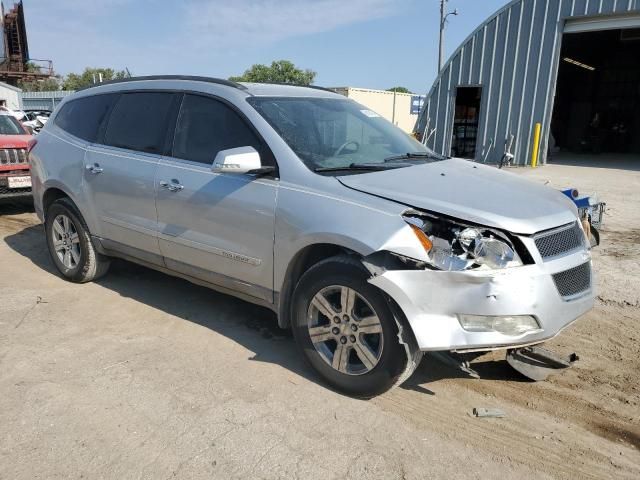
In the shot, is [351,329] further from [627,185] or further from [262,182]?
[627,185]

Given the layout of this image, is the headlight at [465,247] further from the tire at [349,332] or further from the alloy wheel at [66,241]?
the alloy wheel at [66,241]

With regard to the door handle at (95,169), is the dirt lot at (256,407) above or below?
below

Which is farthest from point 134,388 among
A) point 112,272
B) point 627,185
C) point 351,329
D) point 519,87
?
point 519,87

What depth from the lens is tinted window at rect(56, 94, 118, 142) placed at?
16.4ft

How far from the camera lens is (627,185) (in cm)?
1210

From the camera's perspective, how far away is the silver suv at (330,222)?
2865 millimetres

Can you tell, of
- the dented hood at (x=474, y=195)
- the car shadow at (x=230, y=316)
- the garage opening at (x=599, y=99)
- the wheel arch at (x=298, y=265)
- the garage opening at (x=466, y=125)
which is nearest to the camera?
the dented hood at (x=474, y=195)

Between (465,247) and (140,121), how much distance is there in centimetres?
310

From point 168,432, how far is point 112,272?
10.5ft

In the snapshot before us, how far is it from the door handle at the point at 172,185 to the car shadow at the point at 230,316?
3.79ft

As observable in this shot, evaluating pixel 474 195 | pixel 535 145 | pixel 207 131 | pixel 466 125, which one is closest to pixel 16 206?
pixel 207 131

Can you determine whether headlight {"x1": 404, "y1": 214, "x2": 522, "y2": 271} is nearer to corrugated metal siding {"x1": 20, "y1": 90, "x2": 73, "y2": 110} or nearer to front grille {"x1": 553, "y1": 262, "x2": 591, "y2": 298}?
front grille {"x1": 553, "y1": 262, "x2": 591, "y2": 298}

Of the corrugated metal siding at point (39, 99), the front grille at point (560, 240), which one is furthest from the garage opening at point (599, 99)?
the corrugated metal siding at point (39, 99)

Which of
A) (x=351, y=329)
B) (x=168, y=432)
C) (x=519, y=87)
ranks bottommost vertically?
(x=168, y=432)
